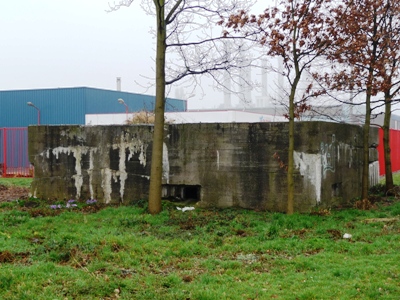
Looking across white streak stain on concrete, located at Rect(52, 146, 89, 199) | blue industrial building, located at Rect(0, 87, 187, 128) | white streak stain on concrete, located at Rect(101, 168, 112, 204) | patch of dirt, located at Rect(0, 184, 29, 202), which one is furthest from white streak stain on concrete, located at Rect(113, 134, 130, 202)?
blue industrial building, located at Rect(0, 87, 187, 128)

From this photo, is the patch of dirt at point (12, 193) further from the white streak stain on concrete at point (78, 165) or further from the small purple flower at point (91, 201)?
the small purple flower at point (91, 201)

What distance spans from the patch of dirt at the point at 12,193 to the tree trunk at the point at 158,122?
4513 millimetres

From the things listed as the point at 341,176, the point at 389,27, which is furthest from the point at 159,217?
the point at 389,27

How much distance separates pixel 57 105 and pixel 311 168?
30985 millimetres

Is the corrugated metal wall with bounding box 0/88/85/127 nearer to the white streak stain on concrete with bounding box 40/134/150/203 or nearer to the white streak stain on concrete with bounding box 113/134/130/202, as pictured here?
the white streak stain on concrete with bounding box 40/134/150/203

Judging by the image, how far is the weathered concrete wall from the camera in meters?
11.0

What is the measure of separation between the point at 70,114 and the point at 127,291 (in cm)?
3347

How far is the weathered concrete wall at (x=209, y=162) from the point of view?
36.2 feet

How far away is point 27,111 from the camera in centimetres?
3991

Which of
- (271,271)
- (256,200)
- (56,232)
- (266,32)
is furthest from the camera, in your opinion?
(256,200)

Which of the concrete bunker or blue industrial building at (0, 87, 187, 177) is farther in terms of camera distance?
blue industrial building at (0, 87, 187, 177)

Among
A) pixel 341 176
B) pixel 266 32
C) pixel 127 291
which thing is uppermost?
pixel 266 32

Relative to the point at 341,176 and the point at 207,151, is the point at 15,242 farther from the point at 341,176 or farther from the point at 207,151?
the point at 341,176

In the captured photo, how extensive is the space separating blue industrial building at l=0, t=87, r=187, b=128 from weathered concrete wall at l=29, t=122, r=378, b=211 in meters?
23.8
